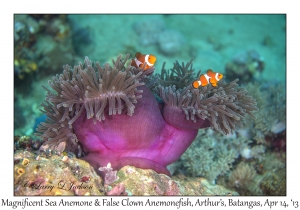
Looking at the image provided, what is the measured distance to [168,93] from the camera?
257 cm

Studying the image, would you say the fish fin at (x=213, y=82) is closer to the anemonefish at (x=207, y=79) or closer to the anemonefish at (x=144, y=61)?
the anemonefish at (x=207, y=79)

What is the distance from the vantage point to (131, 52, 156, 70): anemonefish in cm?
271

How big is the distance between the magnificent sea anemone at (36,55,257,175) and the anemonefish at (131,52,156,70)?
76 mm

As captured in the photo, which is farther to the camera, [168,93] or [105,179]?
[168,93]

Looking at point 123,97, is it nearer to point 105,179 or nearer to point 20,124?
point 105,179

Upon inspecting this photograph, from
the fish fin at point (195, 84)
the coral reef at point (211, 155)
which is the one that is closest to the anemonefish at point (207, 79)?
the fish fin at point (195, 84)

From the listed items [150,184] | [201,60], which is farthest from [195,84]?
[201,60]

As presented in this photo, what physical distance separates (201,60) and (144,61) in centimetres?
601

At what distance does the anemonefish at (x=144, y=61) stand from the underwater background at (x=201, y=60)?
1358 mm

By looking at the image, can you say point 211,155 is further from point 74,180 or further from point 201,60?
point 201,60

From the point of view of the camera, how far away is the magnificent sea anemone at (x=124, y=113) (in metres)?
2.33

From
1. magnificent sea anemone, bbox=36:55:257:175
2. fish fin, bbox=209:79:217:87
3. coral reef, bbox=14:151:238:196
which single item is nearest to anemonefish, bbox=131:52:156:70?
magnificent sea anemone, bbox=36:55:257:175
